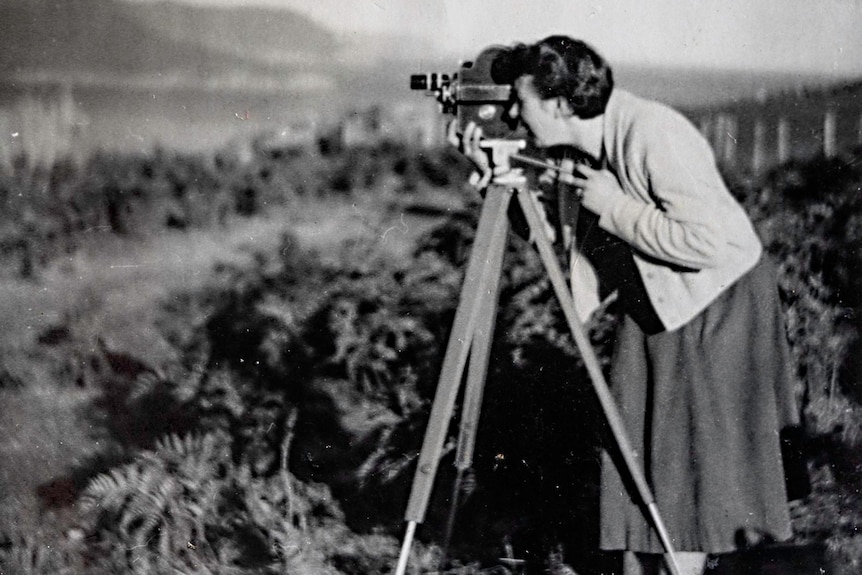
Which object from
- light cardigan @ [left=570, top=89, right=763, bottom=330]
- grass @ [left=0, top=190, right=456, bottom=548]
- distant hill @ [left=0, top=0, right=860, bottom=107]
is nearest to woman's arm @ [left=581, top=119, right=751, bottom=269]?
light cardigan @ [left=570, top=89, right=763, bottom=330]

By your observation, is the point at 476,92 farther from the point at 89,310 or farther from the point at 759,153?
the point at 89,310

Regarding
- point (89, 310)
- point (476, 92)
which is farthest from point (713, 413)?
point (89, 310)

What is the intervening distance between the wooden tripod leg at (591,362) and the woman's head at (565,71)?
10.3 inches

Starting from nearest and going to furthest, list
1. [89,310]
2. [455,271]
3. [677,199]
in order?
[677,199] < [455,271] < [89,310]

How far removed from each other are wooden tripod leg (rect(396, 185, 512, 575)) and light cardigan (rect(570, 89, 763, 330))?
280 millimetres

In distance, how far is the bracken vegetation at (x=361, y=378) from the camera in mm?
2422

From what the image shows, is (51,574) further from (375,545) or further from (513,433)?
(513,433)

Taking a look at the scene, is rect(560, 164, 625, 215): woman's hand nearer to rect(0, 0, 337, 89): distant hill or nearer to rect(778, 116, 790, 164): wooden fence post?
rect(778, 116, 790, 164): wooden fence post

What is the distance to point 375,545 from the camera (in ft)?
8.34

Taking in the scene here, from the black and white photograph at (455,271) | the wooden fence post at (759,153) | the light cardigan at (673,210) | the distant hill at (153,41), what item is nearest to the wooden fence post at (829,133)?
the black and white photograph at (455,271)

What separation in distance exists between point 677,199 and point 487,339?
0.59 meters

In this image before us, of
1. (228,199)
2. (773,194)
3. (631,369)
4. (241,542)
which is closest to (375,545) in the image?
(241,542)

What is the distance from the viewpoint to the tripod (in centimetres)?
242

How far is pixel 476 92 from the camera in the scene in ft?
7.84
